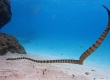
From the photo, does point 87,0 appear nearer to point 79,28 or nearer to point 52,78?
point 52,78

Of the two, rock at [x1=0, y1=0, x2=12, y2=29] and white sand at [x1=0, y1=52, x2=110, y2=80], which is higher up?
rock at [x1=0, y1=0, x2=12, y2=29]

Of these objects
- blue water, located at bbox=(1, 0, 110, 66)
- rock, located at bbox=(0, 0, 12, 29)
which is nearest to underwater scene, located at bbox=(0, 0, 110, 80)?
blue water, located at bbox=(1, 0, 110, 66)

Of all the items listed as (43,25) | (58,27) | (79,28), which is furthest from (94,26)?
(43,25)

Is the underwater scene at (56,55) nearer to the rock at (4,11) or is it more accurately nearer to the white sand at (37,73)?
the white sand at (37,73)

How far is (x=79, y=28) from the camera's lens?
6531 inches

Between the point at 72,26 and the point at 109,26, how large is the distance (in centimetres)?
15866

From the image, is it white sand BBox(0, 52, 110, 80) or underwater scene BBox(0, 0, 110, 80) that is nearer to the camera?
white sand BBox(0, 52, 110, 80)

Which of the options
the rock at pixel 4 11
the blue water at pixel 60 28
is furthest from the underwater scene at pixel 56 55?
the rock at pixel 4 11

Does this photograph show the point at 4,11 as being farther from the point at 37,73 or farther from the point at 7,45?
the point at 37,73

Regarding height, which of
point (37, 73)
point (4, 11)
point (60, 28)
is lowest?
point (37, 73)

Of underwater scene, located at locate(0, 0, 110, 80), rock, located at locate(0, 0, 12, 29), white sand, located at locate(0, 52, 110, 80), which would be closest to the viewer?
white sand, located at locate(0, 52, 110, 80)

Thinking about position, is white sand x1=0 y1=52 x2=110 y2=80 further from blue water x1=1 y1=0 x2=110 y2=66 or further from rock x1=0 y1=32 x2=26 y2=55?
blue water x1=1 y1=0 x2=110 y2=66

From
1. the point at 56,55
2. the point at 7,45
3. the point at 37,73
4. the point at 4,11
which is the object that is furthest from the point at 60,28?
the point at 37,73

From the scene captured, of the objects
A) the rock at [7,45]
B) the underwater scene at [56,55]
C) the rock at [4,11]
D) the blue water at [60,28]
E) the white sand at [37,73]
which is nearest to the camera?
the white sand at [37,73]
